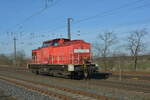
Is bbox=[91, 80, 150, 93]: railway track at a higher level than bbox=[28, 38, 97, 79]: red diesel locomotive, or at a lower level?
lower

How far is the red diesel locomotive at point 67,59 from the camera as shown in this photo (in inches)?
843

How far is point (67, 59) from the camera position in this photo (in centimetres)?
2286

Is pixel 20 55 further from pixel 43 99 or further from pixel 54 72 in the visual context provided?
pixel 43 99

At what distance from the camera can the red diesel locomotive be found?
2142cm

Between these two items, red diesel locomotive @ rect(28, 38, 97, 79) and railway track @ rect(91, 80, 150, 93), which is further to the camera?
red diesel locomotive @ rect(28, 38, 97, 79)

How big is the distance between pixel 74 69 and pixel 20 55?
63.5m

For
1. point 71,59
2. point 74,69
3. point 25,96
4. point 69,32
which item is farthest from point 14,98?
point 69,32

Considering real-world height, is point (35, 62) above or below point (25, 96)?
above

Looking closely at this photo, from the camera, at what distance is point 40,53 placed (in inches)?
1106

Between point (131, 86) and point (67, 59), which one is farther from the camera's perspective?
point (67, 59)

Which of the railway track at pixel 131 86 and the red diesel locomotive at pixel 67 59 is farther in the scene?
the red diesel locomotive at pixel 67 59

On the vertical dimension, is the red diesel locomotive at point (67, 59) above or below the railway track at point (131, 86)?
above

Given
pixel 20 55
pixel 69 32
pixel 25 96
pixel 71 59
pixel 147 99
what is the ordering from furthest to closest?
pixel 20 55 < pixel 69 32 < pixel 71 59 < pixel 25 96 < pixel 147 99

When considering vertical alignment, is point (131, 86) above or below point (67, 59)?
below
